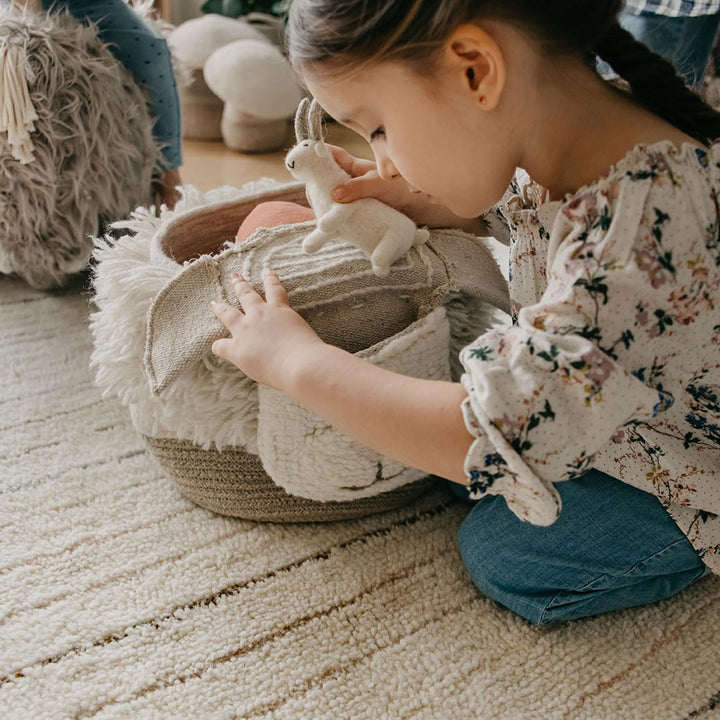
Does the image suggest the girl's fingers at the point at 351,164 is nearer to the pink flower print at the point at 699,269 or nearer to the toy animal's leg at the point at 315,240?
the toy animal's leg at the point at 315,240

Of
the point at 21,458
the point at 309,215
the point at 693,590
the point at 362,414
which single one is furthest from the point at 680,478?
the point at 21,458

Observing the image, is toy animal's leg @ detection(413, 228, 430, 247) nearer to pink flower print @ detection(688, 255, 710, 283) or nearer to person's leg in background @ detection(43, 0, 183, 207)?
pink flower print @ detection(688, 255, 710, 283)

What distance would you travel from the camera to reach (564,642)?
70cm

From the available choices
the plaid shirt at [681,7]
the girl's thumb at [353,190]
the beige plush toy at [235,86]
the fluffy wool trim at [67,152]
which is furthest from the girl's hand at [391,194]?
the beige plush toy at [235,86]

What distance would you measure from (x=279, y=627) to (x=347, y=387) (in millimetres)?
261

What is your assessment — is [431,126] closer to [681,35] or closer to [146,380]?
[146,380]

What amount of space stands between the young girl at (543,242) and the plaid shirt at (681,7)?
68 centimetres

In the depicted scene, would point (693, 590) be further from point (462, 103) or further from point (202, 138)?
point (202, 138)

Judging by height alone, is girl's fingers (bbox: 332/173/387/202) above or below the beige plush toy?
above

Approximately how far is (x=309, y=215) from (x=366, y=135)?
0.25 m

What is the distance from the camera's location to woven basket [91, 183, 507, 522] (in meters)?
0.69

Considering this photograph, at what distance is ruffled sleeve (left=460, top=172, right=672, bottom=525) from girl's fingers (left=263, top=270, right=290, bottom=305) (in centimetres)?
21

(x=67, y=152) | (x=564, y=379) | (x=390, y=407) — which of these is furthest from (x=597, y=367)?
(x=67, y=152)

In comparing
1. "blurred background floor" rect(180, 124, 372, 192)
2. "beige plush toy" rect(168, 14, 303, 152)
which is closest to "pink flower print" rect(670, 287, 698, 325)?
"blurred background floor" rect(180, 124, 372, 192)
